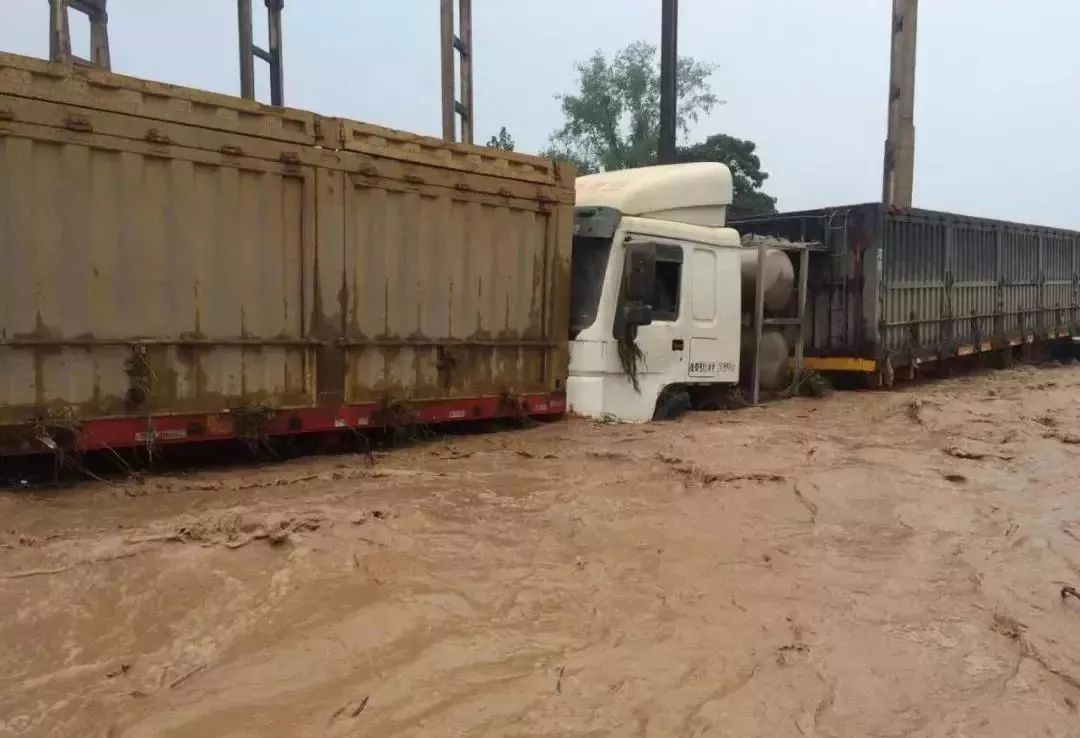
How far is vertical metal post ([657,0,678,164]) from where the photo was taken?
1541 cm

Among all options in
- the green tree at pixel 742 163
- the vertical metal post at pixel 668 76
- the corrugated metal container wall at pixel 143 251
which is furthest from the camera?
the green tree at pixel 742 163

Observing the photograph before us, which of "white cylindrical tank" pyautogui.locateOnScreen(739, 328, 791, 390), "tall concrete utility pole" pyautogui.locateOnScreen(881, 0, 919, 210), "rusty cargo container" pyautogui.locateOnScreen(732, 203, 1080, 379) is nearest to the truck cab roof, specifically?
"white cylindrical tank" pyautogui.locateOnScreen(739, 328, 791, 390)

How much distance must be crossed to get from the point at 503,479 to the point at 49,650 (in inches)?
122

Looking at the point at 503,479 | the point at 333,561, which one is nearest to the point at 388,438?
the point at 503,479

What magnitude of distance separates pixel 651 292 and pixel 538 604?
417cm

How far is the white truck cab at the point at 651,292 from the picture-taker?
775 cm

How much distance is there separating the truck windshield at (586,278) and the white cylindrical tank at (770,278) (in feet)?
8.56

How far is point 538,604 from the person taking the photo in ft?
12.7

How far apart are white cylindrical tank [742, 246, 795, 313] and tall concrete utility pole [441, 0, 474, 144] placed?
8.86 metres

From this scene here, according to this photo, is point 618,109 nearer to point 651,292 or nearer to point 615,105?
point 615,105

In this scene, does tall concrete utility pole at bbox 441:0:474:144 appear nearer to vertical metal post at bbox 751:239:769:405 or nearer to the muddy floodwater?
vertical metal post at bbox 751:239:769:405

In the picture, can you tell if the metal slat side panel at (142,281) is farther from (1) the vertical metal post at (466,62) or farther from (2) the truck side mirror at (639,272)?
(1) the vertical metal post at (466,62)

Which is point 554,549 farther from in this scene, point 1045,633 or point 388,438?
point 388,438

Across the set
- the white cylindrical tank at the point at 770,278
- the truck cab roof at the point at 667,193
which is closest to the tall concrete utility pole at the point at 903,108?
the white cylindrical tank at the point at 770,278
